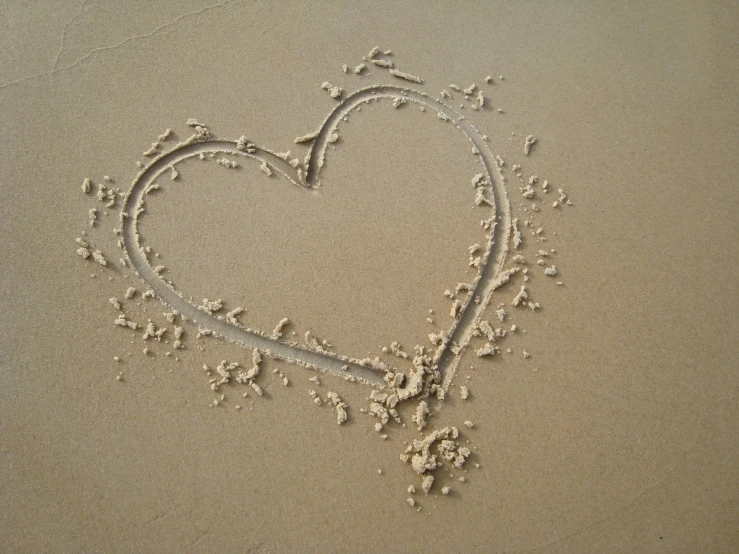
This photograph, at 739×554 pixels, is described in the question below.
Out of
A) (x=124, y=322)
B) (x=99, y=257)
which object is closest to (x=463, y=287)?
(x=124, y=322)

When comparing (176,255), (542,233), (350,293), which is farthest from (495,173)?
(176,255)

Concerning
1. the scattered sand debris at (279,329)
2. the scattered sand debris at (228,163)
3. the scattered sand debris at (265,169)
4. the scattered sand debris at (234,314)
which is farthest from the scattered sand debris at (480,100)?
the scattered sand debris at (234,314)

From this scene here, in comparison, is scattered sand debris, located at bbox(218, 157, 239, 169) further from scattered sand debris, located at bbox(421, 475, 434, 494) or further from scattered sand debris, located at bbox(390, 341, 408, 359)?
scattered sand debris, located at bbox(421, 475, 434, 494)

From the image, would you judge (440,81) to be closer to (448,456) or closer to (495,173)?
(495,173)

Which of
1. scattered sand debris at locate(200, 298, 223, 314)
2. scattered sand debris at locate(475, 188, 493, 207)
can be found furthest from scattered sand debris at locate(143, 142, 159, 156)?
scattered sand debris at locate(475, 188, 493, 207)

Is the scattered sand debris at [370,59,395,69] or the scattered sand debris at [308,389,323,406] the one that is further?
the scattered sand debris at [370,59,395,69]

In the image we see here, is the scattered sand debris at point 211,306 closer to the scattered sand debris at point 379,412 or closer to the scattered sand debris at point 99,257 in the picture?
the scattered sand debris at point 99,257
